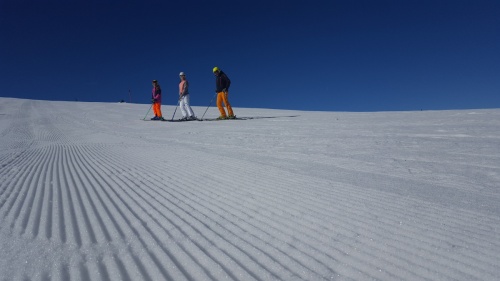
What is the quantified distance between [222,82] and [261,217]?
901 centimetres

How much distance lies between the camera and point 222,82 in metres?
10.9

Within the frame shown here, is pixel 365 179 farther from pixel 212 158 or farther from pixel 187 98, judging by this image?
pixel 187 98

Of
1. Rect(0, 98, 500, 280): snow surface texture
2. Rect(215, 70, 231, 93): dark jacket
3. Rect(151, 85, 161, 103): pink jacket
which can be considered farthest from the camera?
Rect(151, 85, 161, 103): pink jacket

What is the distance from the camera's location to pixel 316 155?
4.71m

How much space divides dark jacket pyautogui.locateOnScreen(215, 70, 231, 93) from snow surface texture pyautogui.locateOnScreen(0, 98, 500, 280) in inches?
262

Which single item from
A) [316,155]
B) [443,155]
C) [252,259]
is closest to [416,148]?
[443,155]

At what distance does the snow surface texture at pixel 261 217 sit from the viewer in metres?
1.69

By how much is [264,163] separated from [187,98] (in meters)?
8.49

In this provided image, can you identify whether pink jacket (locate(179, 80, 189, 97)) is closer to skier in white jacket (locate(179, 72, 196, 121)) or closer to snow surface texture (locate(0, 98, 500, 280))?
skier in white jacket (locate(179, 72, 196, 121))

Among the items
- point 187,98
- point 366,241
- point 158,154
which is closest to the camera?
point 366,241

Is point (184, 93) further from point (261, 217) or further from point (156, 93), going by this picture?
point (261, 217)

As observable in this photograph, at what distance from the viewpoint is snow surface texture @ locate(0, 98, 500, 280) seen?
5.54ft

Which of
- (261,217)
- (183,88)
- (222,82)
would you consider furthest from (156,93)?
(261,217)

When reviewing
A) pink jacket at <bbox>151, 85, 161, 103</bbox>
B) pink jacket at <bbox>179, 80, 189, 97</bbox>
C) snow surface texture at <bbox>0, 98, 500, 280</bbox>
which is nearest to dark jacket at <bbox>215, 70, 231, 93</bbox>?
pink jacket at <bbox>179, 80, 189, 97</bbox>
